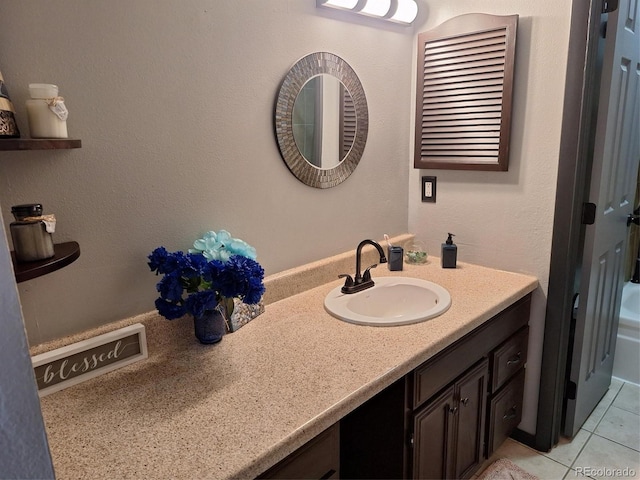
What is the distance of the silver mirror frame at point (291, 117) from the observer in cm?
147

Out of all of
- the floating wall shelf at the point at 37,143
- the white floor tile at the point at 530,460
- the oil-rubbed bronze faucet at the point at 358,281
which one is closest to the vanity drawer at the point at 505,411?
the white floor tile at the point at 530,460

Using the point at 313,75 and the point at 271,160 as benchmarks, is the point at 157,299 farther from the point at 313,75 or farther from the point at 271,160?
the point at 313,75

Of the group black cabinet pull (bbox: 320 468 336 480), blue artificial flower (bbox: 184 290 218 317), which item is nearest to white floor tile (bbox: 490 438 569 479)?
black cabinet pull (bbox: 320 468 336 480)

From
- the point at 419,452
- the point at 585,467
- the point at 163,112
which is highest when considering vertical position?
the point at 163,112

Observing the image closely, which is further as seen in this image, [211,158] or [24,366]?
[211,158]

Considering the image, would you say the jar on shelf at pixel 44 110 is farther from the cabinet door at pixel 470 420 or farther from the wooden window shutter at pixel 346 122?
the cabinet door at pixel 470 420

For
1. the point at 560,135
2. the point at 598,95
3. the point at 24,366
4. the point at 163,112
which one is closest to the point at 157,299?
the point at 163,112

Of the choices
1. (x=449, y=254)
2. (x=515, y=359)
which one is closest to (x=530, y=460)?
(x=515, y=359)

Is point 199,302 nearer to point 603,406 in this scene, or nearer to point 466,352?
point 466,352

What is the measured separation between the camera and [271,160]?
147cm

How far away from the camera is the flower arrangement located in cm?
112

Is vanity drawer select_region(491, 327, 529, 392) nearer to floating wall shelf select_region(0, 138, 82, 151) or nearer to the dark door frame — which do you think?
the dark door frame

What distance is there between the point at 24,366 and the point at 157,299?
815 mm

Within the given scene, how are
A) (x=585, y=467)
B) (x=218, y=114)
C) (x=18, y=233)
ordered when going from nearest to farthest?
(x=18, y=233), (x=218, y=114), (x=585, y=467)
